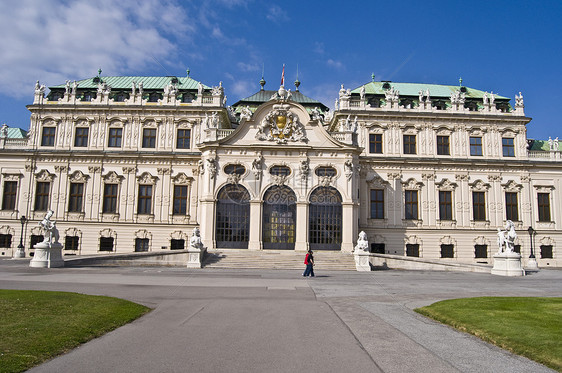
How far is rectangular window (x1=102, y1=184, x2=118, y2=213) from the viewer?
46969mm

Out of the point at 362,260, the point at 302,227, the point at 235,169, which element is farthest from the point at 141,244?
the point at 362,260

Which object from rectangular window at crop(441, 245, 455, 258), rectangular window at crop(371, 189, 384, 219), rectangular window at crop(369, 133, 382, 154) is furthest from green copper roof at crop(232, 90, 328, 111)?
rectangular window at crop(441, 245, 455, 258)

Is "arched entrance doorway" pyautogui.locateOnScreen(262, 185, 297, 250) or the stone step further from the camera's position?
"arched entrance doorway" pyautogui.locateOnScreen(262, 185, 297, 250)

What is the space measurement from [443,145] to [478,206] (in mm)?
7487

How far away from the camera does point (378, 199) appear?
4712 centimetres

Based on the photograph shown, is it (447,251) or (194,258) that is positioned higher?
(447,251)

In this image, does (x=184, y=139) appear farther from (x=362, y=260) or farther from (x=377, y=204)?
(x=362, y=260)

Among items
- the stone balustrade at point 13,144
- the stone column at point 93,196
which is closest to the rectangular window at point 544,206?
the stone column at point 93,196

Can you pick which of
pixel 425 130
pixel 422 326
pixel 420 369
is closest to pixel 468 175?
pixel 425 130

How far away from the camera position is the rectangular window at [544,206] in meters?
47.6

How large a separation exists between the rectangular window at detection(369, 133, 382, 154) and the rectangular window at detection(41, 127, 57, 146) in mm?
34394

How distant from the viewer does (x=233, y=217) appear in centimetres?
4169

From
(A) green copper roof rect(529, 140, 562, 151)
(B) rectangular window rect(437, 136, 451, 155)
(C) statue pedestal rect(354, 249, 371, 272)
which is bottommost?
(C) statue pedestal rect(354, 249, 371, 272)

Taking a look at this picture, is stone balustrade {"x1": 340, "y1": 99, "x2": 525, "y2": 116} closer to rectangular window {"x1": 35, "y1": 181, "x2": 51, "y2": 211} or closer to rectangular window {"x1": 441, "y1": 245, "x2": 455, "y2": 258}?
rectangular window {"x1": 441, "y1": 245, "x2": 455, "y2": 258}
